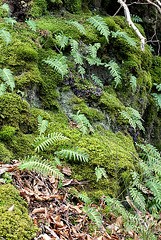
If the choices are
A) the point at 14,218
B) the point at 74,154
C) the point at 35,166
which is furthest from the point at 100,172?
the point at 14,218

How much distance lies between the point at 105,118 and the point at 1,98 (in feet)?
7.87

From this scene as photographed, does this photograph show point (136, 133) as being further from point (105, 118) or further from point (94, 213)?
point (94, 213)

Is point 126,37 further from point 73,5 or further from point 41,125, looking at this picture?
point 41,125

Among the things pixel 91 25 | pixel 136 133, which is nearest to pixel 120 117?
pixel 136 133

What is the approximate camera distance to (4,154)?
292 centimetres

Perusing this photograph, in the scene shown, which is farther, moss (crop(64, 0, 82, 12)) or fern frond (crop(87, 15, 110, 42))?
moss (crop(64, 0, 82, 12))

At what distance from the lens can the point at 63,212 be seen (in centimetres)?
266

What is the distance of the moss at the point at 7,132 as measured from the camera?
320 centimetres

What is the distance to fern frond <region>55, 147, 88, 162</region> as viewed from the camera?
10.9ft

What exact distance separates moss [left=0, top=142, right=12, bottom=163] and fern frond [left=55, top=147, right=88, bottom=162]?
731mm

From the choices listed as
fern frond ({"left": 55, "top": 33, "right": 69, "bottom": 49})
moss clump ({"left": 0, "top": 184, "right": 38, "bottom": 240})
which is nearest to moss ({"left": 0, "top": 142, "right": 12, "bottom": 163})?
moss clump ({"left": 0, "top": 184, "right": 38, "bottom": 240})

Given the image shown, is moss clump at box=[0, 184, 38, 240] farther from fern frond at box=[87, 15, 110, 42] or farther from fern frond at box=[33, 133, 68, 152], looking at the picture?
fern frond at box=[87, 15, 110, 42]

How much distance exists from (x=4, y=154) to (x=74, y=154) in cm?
103

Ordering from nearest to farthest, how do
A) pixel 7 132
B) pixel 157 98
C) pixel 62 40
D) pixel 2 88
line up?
pixel 7 132 → pixel 2 88 → pixel 62 40 → pixel 157 98
